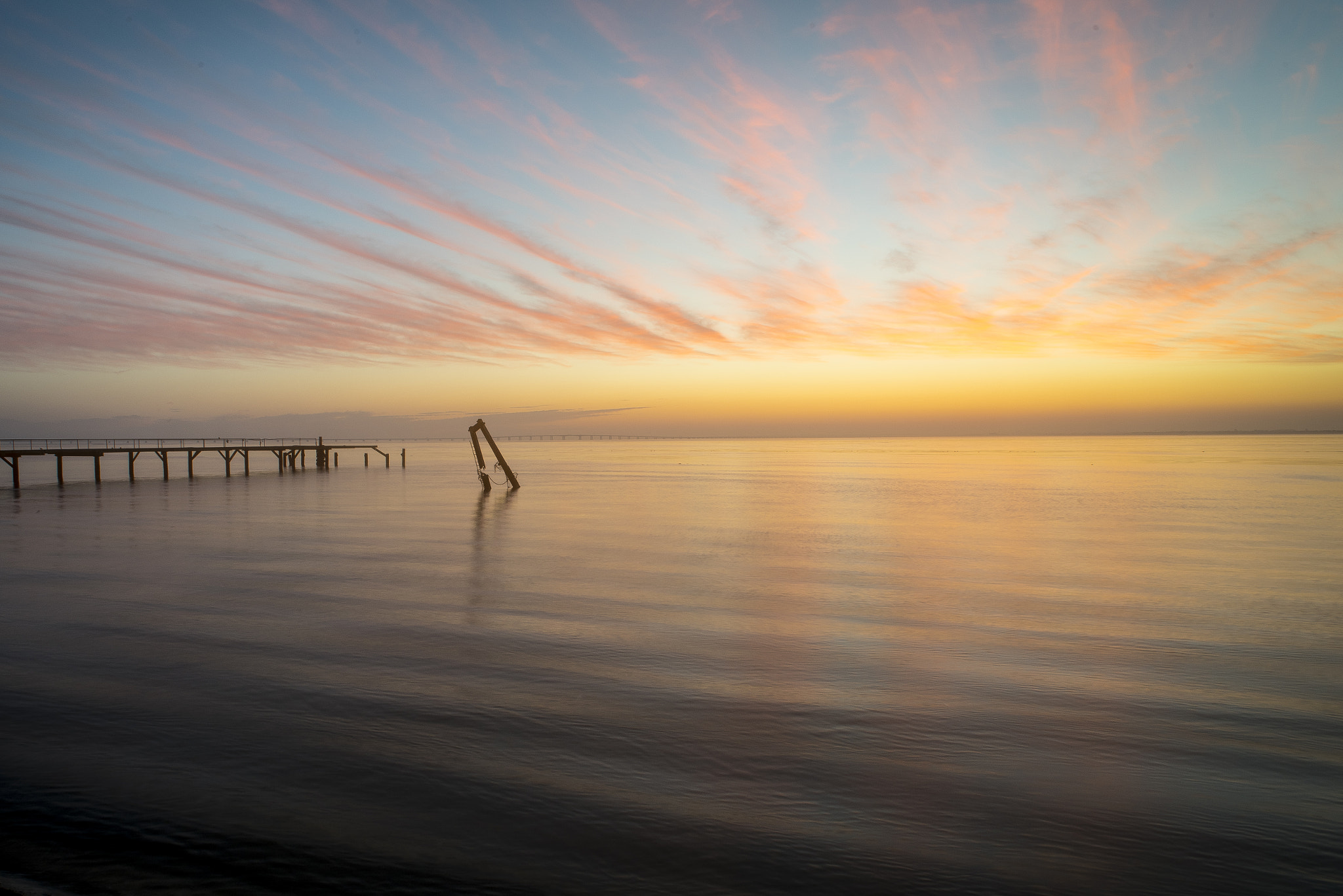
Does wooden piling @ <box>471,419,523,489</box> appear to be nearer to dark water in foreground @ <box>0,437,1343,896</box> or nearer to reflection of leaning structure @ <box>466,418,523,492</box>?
reflection of leaning structure @ <box>466,418,523,492</box>

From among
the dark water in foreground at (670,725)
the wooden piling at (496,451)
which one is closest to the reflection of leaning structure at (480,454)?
the wooden piling at (496,451)

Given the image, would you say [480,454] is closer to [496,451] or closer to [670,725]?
[496,451]

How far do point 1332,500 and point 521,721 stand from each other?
4618 cm

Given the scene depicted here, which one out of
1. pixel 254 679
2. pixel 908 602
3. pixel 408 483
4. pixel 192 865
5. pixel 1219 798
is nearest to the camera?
pixel 192 865

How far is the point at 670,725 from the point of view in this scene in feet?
28.8

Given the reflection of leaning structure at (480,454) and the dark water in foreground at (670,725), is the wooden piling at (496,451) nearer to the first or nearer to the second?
the reflection of leaning structure at (480,454)

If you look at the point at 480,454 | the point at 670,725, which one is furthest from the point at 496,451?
the point at 670,725

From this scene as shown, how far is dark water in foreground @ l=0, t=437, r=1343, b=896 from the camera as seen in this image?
234 inches

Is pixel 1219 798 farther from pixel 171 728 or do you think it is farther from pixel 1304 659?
pixel 171 728

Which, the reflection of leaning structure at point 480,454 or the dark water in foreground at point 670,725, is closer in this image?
the dark water in foreground at point 670,725

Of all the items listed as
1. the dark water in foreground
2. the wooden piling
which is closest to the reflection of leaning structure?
the wooden piling

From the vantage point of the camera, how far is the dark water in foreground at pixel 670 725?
234 inches

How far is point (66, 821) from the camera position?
6.31 metres

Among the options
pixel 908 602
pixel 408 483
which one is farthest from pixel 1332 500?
pixel 408 483
